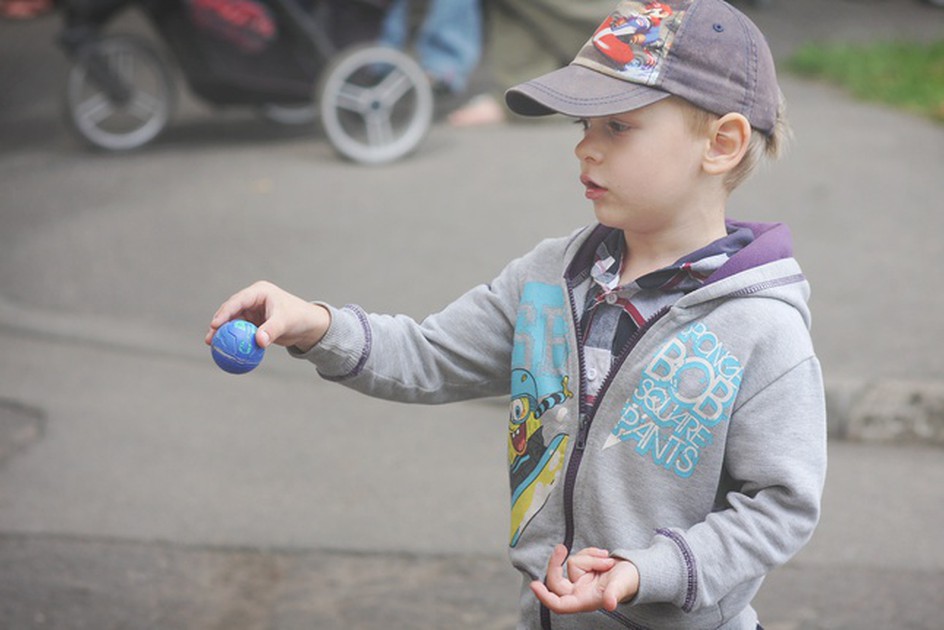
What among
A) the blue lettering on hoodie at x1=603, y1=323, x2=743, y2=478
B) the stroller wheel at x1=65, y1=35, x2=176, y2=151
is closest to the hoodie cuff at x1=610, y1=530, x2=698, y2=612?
the blue lettering on hoodie at x1=603, y1=323, x2=743, y2=478

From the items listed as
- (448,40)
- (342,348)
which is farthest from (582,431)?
(448,40)

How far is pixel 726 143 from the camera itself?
2080 mm

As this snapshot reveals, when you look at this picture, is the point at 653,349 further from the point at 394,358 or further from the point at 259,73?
the point at 259,73

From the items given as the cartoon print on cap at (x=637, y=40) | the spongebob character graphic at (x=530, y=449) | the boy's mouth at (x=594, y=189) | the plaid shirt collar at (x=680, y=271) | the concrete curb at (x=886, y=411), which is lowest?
the concrete curb at (x=886, y=411)

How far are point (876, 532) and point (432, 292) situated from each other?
2096 millimetres

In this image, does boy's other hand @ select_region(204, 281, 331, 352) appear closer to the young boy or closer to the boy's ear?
the young boy

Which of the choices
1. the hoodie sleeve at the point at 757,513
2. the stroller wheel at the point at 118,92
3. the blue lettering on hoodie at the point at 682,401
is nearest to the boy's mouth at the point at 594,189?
the blue lettering on hoodie at the point at 682,401

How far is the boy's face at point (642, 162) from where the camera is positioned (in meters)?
2.06

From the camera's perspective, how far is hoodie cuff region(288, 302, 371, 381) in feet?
7.14

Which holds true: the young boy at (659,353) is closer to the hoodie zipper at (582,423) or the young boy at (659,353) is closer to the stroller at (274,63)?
the hoodie zipper at (582,423)

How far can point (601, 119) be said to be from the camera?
209cm

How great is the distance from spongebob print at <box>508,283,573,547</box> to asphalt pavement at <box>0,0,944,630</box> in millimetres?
1394

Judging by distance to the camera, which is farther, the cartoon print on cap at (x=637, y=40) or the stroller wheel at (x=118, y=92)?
the stroller wheel at (x=118, y=92)

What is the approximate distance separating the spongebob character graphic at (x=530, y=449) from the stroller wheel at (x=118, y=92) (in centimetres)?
547
